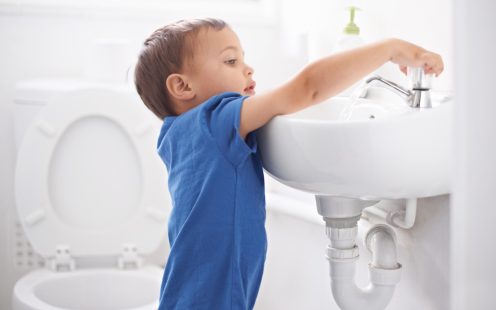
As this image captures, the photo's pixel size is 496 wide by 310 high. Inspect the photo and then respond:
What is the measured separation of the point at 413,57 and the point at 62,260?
1.18 metres

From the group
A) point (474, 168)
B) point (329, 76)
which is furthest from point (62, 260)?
point (474, 168)

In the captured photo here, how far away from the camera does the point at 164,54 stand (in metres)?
1.02

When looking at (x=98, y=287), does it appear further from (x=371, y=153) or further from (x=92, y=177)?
(x=371, y=153)

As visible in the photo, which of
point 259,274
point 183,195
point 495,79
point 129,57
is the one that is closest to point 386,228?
point 259,274

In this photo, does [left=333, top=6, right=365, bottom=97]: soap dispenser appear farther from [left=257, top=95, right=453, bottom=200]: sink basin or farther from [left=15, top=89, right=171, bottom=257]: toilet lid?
[left=15, top=89, right=171, bottom=257]: toilet lid

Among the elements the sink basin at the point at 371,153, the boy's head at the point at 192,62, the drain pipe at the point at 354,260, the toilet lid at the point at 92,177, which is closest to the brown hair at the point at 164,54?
the boy's head at the point at 192,62

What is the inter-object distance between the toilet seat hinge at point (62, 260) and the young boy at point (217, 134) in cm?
74

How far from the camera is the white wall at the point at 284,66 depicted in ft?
3.66

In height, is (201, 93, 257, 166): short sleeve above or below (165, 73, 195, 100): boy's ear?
below

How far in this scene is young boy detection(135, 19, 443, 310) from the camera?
869 millimetres

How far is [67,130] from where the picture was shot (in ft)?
5.54

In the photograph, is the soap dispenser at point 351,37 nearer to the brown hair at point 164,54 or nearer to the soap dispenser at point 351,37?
the soap dispenser at point 351,37

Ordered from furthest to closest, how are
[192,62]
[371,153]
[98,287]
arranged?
[98,287] → [192,62] → [371,153]

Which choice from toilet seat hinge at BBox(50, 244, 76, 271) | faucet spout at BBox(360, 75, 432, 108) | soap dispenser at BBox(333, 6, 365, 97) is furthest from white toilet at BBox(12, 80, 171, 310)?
faucet spout at BBox(360, 75, 432, 108)
